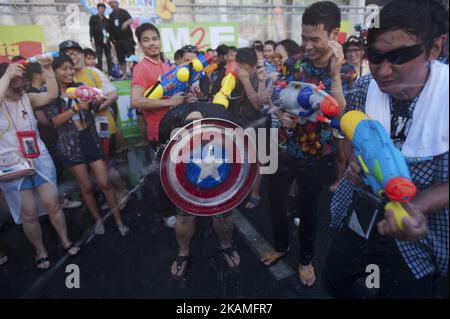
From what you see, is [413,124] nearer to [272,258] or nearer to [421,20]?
[421,20]

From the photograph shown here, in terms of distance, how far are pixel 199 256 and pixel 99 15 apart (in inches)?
53.8

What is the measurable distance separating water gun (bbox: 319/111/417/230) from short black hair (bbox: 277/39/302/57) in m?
0.67

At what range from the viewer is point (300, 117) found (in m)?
0.95

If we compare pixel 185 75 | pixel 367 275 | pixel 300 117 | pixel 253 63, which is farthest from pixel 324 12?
pixel 367 275

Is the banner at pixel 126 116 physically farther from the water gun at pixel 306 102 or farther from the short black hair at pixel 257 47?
the water gun at pixel 306 102

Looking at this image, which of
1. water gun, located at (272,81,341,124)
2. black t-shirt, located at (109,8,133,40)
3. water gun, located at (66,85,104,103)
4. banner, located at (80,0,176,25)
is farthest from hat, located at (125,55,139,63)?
water gun, located at (272,81,341,124)

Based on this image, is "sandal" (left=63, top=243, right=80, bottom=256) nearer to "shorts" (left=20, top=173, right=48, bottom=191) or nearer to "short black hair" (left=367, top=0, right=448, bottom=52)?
"shorts" (left=20, top=173, right=48, bottom=191)

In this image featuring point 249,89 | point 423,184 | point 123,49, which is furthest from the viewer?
point 123,49

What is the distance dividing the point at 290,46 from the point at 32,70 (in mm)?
1142

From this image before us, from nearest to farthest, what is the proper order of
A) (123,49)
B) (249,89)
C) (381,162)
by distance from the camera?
(381,162) → (249,89) → (123,49)

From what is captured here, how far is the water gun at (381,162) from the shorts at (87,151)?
1.36 m

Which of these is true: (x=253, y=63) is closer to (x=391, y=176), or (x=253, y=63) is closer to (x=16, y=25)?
(x=16, y=25)

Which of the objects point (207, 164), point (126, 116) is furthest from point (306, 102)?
point (126, 116)

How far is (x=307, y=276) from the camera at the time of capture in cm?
151
